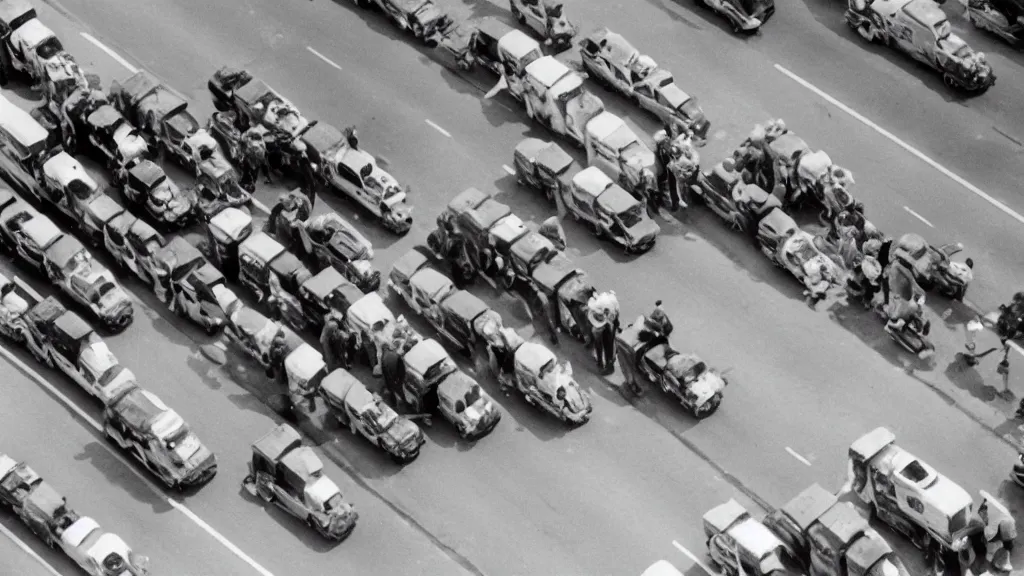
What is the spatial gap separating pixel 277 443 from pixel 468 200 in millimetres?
13324

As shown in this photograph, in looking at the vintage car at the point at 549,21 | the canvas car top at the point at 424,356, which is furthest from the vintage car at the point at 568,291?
the vintage car at the point at 549,21

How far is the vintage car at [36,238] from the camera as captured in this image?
7738 centimetres

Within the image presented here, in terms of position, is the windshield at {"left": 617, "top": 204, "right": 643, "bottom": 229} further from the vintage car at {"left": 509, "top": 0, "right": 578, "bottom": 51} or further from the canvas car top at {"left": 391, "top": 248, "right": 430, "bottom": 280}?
the vintage car at {"left": 509, "top": 0, "right": 578, "bottom": 51}

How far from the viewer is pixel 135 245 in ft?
255

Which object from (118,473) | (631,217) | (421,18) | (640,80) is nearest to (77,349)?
(118,473)

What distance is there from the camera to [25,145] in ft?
265

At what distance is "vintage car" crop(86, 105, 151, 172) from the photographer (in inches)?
3206

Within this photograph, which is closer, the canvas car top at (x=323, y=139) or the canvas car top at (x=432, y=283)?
the canvas car top at (x=432, y=283)

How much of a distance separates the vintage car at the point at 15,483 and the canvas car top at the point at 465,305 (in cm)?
1585

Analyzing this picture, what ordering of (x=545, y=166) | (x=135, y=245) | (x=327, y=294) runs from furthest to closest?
(x=545, y=166)
(x=135, y=245)
(x=327, y=294)

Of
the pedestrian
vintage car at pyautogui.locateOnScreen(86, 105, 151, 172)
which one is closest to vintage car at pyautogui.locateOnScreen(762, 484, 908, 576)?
the pedestrian

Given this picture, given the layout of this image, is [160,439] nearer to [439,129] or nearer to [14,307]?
[14,307]

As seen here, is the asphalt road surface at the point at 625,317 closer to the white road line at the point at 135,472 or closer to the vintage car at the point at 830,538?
the white road line at the point at 135,472

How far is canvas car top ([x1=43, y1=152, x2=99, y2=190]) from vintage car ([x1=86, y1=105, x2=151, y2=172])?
195 centimetres
